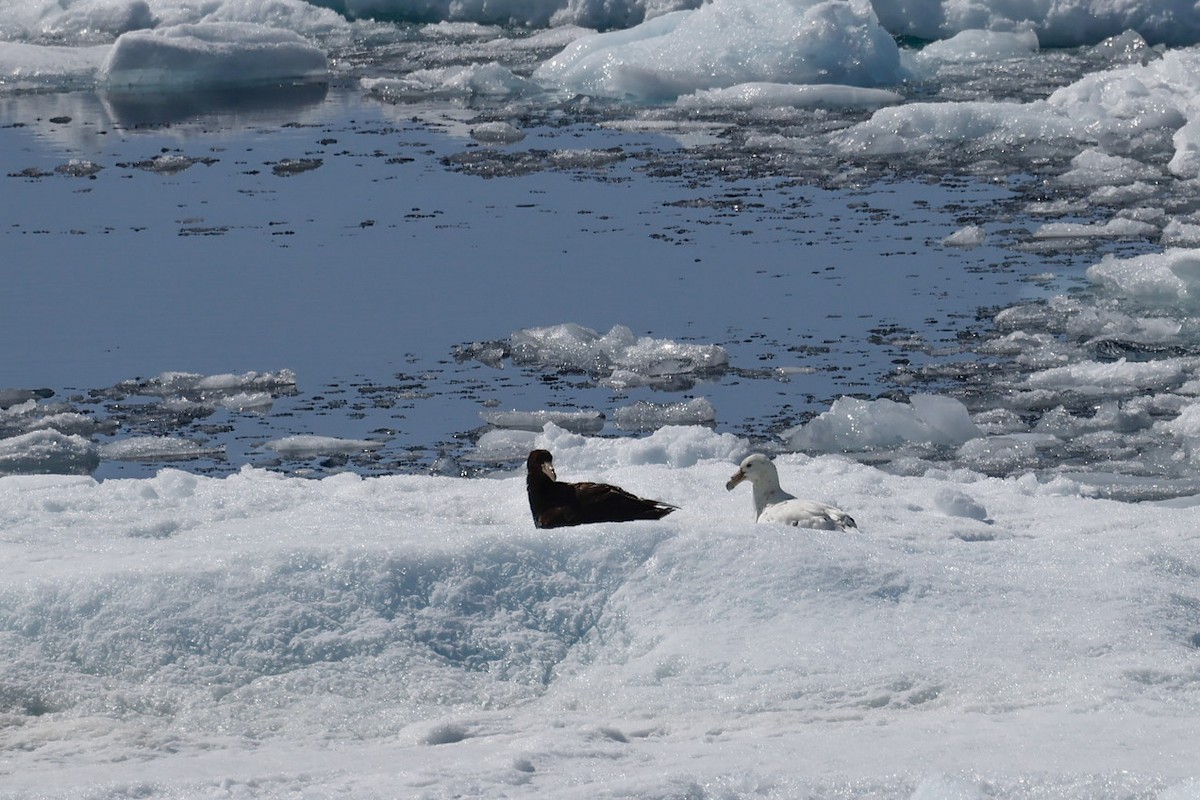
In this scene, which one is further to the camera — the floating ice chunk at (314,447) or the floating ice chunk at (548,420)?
the floating ice chunk at (548,420)

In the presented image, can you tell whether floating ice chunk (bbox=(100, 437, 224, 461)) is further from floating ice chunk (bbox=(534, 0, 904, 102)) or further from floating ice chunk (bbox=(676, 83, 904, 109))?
floating ice chunk (bbox=(534, 0, 904, 102))

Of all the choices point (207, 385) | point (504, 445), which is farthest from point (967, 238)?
point (207, 385)

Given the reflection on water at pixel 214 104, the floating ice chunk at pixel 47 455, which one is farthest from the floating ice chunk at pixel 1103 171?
the reflection on water at pixel 214 104

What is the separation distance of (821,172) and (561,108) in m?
4.71

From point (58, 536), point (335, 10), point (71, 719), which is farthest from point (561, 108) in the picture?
point (71, 719)

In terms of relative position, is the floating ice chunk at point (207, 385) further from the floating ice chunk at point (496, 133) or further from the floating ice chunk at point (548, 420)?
the floating ice chunk at point (496, 133)

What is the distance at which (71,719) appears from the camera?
4.11 meters

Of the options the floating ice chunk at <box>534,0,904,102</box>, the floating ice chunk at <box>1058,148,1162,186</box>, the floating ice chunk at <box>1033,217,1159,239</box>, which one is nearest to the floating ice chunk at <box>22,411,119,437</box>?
the floating ice chunk at <box>1033,217,1159,239</box>

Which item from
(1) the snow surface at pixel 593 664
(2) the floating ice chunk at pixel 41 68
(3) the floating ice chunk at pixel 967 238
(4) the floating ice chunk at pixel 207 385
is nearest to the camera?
(1) the snow surface at pixel 593 664

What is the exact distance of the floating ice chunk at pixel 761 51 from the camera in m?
18.4

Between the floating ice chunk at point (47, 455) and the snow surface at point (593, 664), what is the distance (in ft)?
8.10

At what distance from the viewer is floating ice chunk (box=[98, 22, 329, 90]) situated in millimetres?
20391

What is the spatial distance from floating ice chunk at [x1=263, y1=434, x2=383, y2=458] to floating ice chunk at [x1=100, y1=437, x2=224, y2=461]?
29 centimetres

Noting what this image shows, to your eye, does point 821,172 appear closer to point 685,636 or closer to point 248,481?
point 248,481
